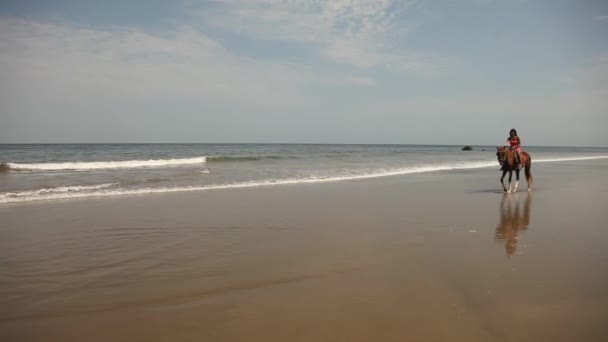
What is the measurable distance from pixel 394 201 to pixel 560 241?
4408mm

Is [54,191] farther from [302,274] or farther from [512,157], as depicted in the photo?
[512,157]

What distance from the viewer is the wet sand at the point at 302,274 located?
310cm

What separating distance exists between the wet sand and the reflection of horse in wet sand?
0.14ft

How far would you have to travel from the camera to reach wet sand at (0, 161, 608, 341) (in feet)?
10.2

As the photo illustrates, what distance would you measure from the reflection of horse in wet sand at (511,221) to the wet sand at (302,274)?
1.6 inches

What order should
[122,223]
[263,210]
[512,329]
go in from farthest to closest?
1. [263,210]
2. [122,223]
3. [512,329]

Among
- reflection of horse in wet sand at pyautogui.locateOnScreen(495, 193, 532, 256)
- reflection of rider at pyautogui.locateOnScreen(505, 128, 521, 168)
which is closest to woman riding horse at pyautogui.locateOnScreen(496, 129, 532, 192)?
reflection of rider at pyautogui.locateOnScreen(505, 128, 521, 168)

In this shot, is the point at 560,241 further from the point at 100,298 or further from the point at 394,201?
the point at 100,298

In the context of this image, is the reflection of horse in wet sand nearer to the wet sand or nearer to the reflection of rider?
the wet sand

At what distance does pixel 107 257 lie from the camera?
511 centimetres

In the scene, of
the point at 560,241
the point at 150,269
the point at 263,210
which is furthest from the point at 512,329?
the point at 263,210

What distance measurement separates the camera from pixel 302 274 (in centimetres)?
436

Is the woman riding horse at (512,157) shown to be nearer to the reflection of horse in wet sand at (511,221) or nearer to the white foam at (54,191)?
the reflection of horse in wet sand at (511,221)

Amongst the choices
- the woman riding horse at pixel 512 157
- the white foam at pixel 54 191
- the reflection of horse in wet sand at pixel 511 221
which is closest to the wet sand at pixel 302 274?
the reflection of horse in wet sand at pixel 511 221
